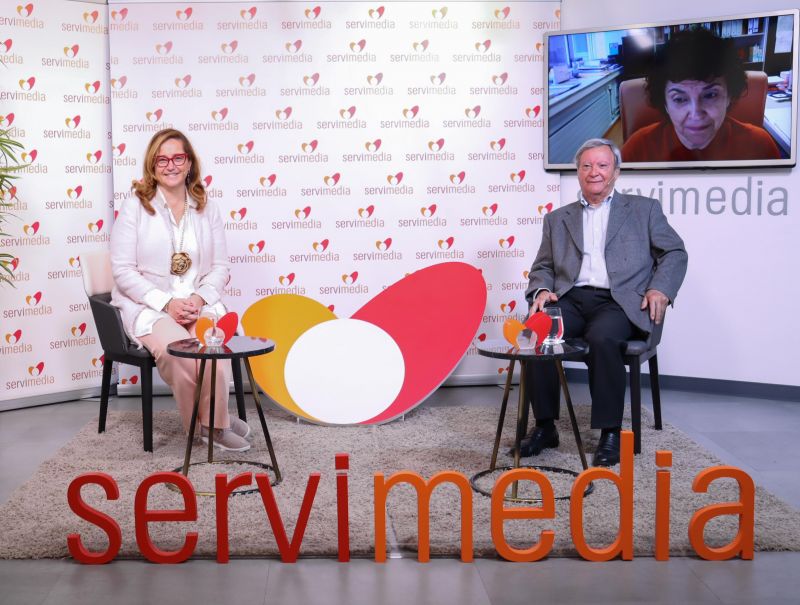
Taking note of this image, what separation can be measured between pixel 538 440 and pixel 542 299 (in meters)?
0.65

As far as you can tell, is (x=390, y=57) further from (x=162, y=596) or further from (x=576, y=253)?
(x=162, y=596)

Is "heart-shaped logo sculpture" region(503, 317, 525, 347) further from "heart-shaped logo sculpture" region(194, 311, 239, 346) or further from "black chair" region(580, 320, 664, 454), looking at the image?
"heart-shaped logo sculpture" region(194, 311, 239, 346)

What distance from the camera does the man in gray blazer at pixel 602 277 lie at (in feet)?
13.7

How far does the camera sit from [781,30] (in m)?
5.19

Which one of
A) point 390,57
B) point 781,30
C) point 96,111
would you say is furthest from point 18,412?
point 781,30

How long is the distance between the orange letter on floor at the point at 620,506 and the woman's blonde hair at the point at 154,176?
2.51 meters

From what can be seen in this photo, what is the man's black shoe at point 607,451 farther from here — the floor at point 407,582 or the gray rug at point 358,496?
the floor at point 407,582

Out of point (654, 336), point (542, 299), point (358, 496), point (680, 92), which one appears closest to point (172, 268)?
point (358, 496)

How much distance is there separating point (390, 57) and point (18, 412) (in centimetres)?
294

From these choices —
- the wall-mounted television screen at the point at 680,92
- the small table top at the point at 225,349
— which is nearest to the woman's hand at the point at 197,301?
the small table top at the point at 225,349

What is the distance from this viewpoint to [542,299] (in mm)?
4422

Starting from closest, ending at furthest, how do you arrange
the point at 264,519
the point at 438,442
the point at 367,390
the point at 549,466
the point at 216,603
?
1. the point at 216,603
2. the point at 264,519
3. the point at 549,466
4. the point at 438,442
5. the point at 367,390

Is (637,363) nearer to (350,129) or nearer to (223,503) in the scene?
(223,503)

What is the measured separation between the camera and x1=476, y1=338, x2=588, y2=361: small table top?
3.47 metres
